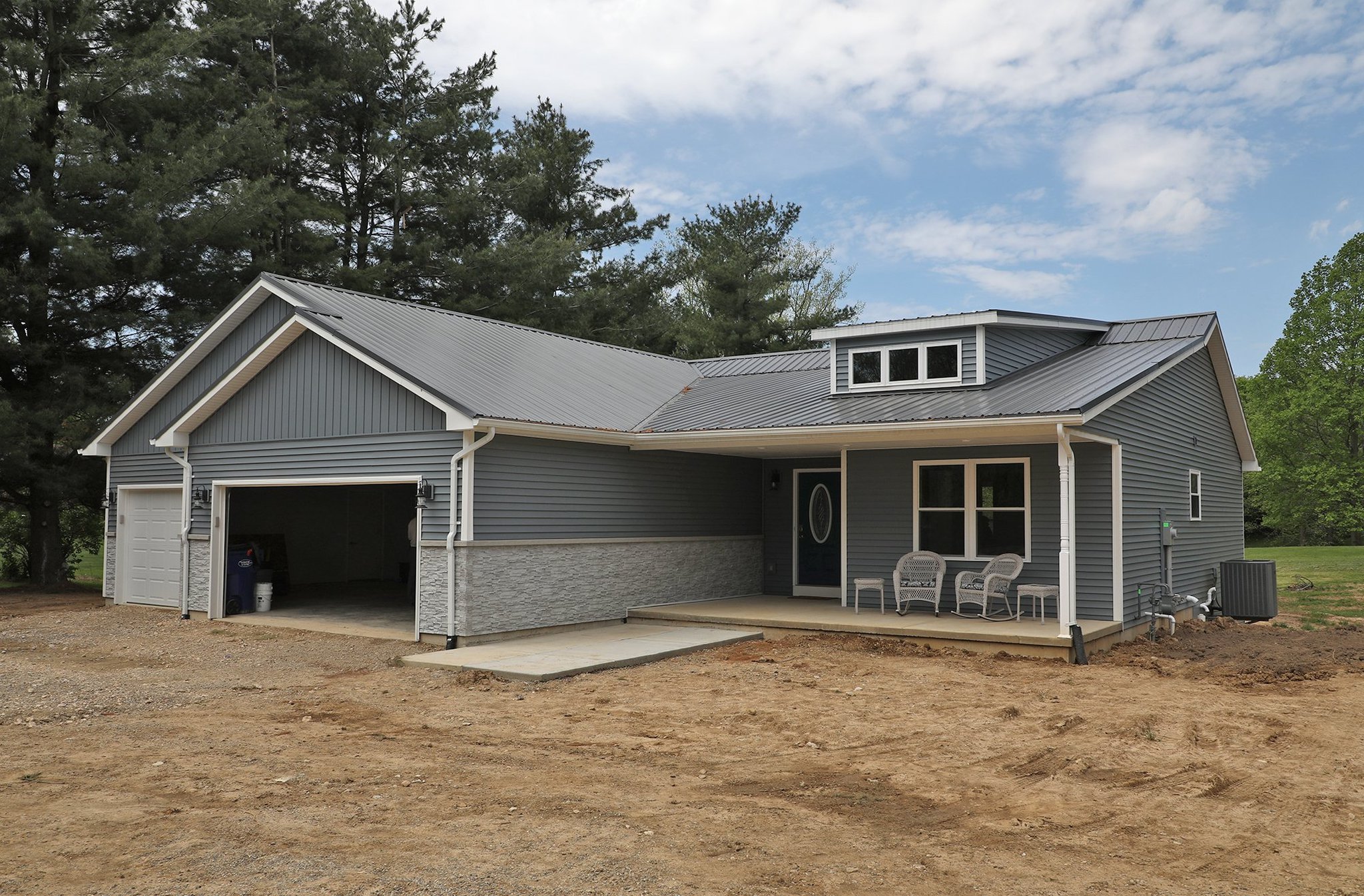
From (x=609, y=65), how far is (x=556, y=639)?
9.96m

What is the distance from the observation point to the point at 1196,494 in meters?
14.5

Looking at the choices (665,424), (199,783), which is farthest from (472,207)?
(199,783)

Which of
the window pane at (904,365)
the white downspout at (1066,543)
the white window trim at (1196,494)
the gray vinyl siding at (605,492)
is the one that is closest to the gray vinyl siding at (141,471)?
the gray vinyl siding at (605,492)

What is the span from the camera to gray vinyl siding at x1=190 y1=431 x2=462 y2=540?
11359 millimetres

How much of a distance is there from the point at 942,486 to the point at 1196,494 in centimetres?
451

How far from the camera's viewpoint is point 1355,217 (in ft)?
106

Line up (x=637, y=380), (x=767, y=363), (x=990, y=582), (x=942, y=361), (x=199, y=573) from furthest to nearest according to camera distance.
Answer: (x=767, y=363), (x=637, y=380), (x=199, y=573), (x=942, y=361), (x=990, y=582)

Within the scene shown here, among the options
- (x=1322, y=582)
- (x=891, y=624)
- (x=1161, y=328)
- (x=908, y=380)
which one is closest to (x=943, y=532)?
(x=891, y=624)

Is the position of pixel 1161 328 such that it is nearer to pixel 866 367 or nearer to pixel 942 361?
pixel 942 361

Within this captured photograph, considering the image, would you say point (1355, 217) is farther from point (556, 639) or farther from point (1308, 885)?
point (1308, 885)

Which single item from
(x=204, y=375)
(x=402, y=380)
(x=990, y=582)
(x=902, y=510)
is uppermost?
(x=204, y=375)

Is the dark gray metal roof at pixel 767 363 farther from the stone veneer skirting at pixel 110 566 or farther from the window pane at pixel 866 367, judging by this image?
the stone veneer skirting at pixel 110 566

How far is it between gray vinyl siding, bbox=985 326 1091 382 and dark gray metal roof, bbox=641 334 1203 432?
0.12 m

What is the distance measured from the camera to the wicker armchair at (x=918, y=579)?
12.3 m
